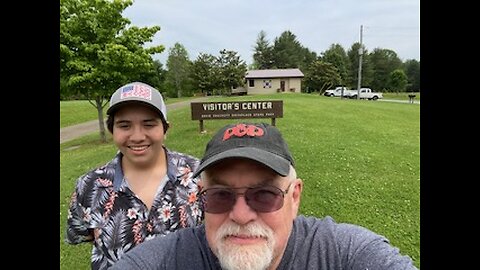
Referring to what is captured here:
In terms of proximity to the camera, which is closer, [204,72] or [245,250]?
[245,250]

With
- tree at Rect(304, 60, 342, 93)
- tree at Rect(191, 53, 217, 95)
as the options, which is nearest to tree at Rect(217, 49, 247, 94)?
Result: tree at Rect(191, 53, 217, 95)

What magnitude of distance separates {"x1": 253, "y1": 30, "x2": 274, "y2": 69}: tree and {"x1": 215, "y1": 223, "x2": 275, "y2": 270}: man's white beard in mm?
76597

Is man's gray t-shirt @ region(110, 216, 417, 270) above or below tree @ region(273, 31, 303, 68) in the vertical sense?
below

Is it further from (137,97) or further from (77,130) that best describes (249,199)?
(77,130)

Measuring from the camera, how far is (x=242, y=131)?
1.72 m

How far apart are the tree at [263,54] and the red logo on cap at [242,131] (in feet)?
250

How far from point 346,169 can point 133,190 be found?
21.6ft

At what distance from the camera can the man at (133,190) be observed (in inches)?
84.7

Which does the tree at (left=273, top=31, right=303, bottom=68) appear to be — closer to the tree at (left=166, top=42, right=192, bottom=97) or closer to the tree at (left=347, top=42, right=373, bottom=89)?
the tree at (left=347, top=42, right=373, bottom=89)

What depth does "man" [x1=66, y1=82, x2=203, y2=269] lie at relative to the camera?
2150 mm

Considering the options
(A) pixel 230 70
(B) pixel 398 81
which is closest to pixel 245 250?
(A) pixel 230 70

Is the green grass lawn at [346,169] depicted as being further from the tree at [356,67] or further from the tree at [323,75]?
the tree at [356,67]
